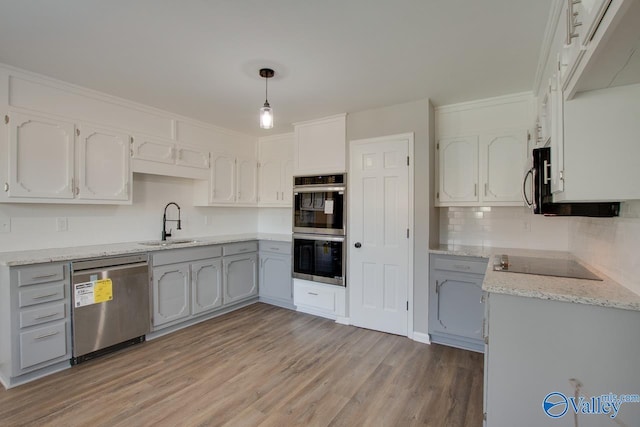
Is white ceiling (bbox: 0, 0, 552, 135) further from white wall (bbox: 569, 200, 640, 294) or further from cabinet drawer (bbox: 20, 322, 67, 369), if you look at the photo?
cabinet drawer (bbox: 20, 322, 67, 369)

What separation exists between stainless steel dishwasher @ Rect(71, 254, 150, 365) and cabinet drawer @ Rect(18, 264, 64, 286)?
0.31ft

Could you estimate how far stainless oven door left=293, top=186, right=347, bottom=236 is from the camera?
3561 millimetres

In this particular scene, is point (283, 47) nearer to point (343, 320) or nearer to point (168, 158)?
point (168, 158)

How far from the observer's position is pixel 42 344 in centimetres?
237

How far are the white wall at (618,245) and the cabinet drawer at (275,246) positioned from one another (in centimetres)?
298

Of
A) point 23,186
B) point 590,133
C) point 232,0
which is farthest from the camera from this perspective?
point 23,186

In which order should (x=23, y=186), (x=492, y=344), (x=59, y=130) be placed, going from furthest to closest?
(x=59, y=130), (x=23, y=186), (x=492, y=344)

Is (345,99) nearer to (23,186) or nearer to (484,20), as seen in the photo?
(484,20)

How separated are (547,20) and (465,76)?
0.77 metres

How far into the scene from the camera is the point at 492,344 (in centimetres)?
154

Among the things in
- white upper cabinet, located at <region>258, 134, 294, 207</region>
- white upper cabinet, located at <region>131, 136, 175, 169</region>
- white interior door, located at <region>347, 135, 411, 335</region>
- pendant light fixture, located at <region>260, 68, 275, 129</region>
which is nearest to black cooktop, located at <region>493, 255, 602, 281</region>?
white interior door, located at <region>347, 135, 411, 335</region>

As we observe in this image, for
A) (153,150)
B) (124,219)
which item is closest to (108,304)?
(124,219)

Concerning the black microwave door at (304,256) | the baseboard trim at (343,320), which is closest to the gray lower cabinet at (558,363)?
the baseboard trim at (343,320)

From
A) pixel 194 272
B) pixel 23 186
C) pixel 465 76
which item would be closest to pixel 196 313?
pixel 194 272
